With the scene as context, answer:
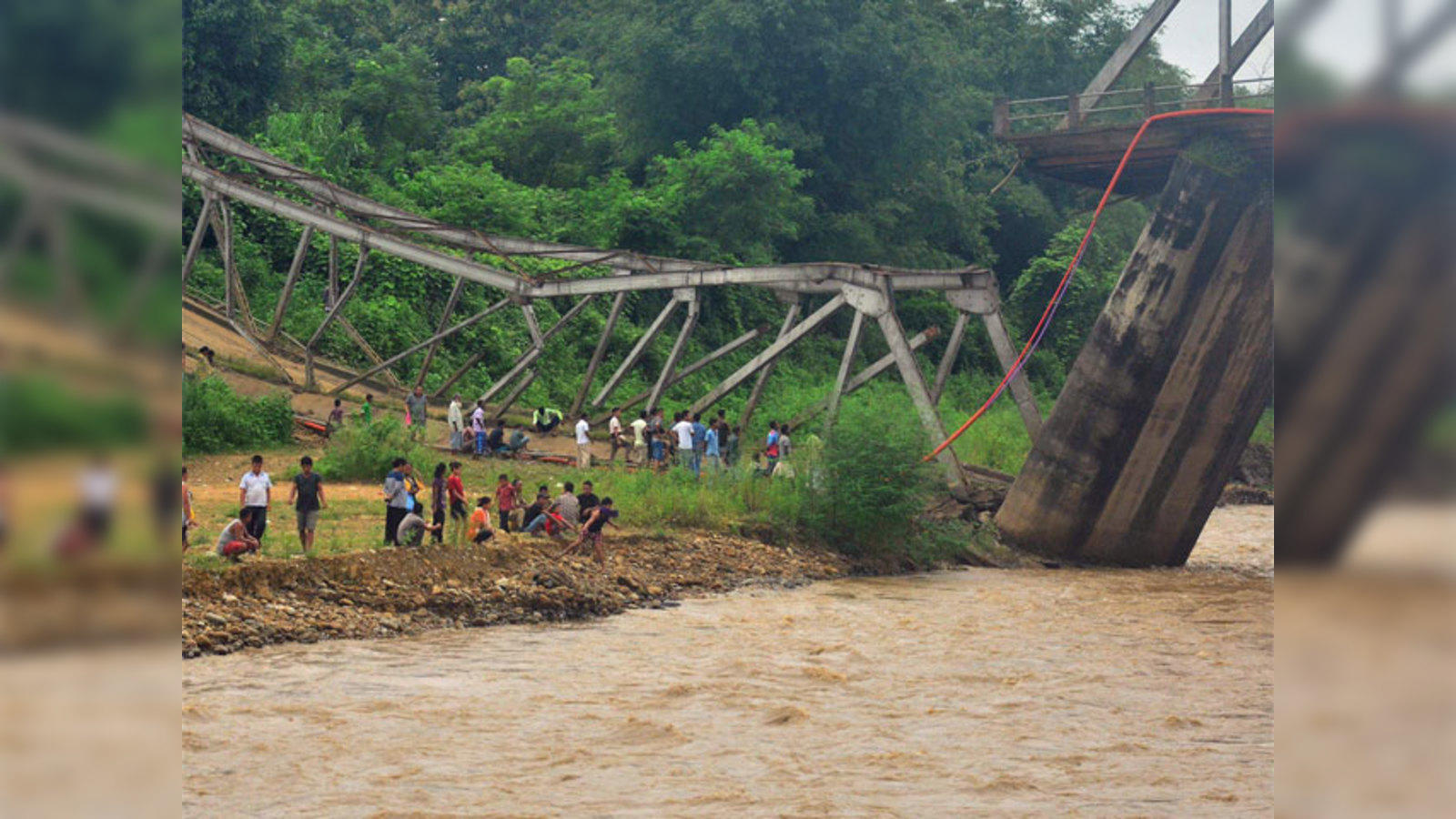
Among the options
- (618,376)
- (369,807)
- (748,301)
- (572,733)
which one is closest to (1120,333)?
(618,376)

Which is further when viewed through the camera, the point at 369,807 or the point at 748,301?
the point at 748,301

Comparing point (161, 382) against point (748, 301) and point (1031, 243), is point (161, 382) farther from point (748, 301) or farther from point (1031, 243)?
point (1031, 243)

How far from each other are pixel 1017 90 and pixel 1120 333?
93.1 feet

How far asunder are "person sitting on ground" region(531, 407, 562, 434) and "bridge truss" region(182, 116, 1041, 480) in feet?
1.35

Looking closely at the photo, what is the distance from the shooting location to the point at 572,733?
35.8 ft

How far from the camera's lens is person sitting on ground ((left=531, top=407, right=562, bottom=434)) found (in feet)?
88.0

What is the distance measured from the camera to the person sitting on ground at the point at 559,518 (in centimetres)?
1719

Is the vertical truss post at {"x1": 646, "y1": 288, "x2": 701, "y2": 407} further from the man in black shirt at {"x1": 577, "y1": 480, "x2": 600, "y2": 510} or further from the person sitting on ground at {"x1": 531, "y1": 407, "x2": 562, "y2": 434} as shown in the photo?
the man in black shirt at {"x1": 577, "y1": 480, "x2": 600, "y2": 510}

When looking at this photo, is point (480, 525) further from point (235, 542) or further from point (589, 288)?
point (589, 288)

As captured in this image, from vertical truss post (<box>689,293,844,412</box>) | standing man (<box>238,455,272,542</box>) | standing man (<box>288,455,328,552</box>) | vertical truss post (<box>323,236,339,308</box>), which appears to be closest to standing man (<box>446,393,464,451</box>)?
vertical truss post (<box>689,293,844,412</box>)

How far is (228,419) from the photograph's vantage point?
22797mm

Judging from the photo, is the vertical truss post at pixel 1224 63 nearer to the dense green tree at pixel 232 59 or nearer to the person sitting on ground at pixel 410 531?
the person sitting on ground at pixel 410 531

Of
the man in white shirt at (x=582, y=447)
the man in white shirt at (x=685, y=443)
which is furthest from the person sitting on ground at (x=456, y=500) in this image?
the man in white shirt at (x=582, y=447)

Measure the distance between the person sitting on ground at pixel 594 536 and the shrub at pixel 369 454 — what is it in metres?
4.86
